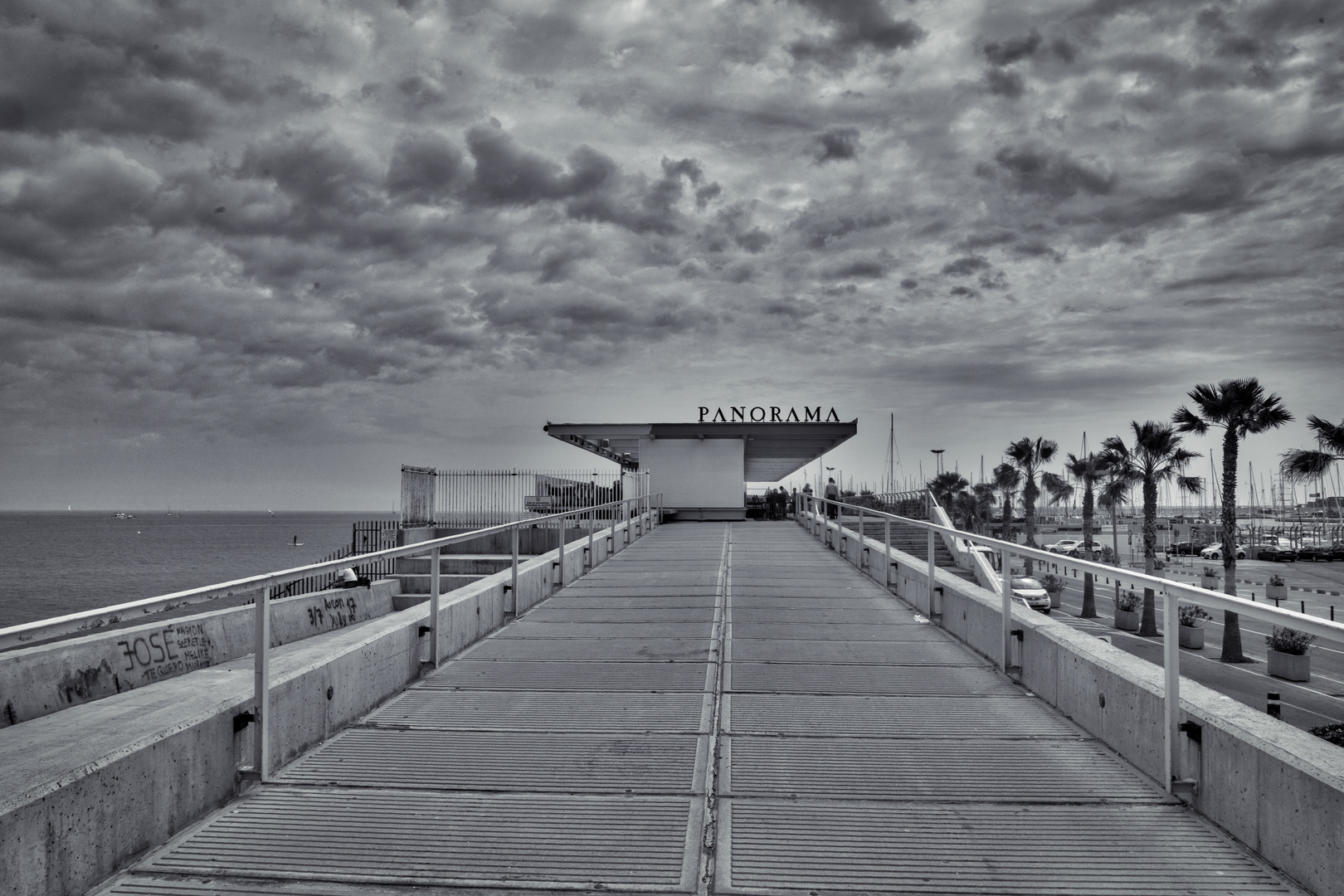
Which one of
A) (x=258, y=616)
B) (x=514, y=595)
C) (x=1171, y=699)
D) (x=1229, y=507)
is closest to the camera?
(x=1171, y=699)

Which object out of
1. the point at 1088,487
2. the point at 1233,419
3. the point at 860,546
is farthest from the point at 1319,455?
the point at 860,546

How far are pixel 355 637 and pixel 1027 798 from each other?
4.39 metres

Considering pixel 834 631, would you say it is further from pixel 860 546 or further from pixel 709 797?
pixel 860 546

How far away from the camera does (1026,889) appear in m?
3.33

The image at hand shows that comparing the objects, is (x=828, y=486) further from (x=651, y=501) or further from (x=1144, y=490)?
(x=1144, y=490)

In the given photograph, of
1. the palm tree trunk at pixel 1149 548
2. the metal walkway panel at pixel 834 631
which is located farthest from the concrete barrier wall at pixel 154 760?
the palm tree trunk at pixel 1149 548

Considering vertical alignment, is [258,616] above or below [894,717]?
above

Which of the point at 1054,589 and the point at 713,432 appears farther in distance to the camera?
the point at 1054,589

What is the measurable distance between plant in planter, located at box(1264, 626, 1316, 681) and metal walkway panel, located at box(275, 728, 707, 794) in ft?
83.5

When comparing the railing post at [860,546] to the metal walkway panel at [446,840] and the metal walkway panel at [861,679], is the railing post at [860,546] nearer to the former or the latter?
the metal walkway panel at [861,679]

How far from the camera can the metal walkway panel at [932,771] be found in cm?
429

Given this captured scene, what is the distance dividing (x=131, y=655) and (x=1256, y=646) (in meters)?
38.9

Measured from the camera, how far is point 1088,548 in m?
49.2

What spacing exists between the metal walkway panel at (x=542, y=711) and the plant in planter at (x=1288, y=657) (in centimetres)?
2465
